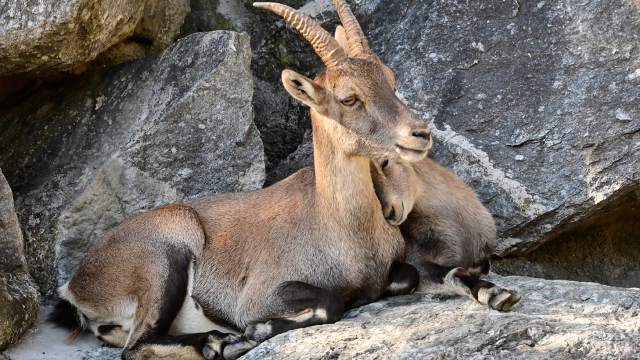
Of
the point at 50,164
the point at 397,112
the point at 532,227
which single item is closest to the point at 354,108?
the point at 397,112

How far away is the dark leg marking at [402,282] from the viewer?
254 inches

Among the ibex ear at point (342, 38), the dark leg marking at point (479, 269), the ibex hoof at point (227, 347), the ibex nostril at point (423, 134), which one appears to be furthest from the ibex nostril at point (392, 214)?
the ibex hoof at point (227, 347)

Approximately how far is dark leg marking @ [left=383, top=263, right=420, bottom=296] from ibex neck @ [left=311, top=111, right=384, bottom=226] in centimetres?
40

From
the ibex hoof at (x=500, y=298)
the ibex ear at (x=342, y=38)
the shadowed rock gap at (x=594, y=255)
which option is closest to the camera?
the ibex hoof at (x=500, y=298)

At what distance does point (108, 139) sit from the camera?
25.2 ft

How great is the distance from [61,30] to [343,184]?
2374 millimetres

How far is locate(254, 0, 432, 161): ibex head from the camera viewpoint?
604 cm

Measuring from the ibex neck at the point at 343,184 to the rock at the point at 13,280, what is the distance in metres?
2.17

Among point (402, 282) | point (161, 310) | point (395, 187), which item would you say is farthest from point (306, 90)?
point (161, 310)

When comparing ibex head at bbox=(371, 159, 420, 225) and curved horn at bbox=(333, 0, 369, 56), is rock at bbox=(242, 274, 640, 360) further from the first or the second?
curved horn at bbox=(333, 0, 369, 56)

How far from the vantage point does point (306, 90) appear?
6.18 m

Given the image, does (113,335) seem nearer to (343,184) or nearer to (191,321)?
(191,321)

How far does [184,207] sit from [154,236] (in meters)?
0.38

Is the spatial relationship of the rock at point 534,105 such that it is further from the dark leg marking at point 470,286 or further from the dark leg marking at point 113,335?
the dark leg marking at point 113,335
